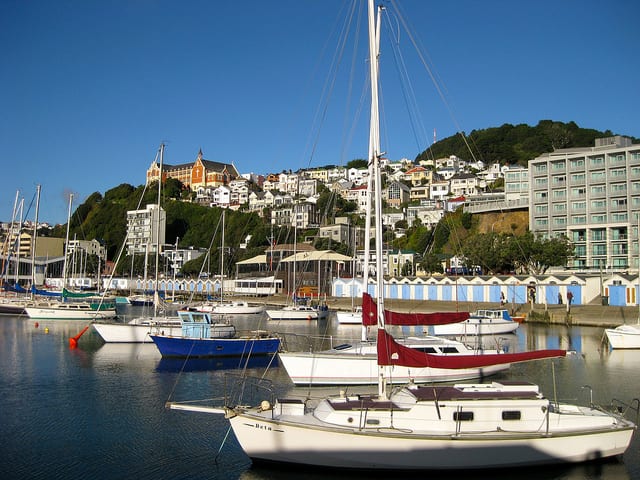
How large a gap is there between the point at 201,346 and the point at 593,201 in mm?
80954

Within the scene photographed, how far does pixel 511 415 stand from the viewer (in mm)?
16484

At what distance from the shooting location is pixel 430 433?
630 inches

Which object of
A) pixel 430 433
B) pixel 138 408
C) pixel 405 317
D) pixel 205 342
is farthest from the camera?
pixel 205 342

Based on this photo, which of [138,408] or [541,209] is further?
[541,209]

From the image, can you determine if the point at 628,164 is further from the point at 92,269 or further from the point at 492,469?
the point at 92,269

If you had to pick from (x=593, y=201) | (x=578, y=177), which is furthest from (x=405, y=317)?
(x=578, y=177)

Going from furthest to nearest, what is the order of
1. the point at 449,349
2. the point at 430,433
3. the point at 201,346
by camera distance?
the point at 201,346, the point at 449,349, the point at 430,433

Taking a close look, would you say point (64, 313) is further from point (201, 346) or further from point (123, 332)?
point (201, 346)

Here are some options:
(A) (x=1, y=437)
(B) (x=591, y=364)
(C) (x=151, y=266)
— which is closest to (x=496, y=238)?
(B) (x=591, y=364)

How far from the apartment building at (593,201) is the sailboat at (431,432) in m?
79.2

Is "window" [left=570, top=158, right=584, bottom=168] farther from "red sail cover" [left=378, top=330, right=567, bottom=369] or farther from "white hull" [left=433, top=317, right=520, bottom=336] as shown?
"red sail cover" [left=378, top=330, right=567, bottom=369]

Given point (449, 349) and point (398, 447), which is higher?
point (449, 349)

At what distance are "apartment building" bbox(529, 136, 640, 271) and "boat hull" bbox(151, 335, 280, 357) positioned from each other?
7019 cm

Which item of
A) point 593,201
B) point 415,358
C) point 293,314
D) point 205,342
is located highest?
point 593,201
